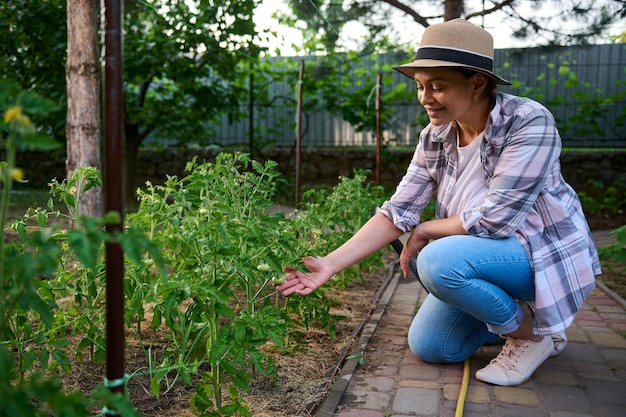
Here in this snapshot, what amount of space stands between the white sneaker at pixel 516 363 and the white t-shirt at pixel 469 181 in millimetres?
582

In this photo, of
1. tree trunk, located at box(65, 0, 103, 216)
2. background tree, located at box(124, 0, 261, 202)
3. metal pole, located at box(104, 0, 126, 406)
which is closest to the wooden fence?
background tree, located at box(124, 0, 261, 202)

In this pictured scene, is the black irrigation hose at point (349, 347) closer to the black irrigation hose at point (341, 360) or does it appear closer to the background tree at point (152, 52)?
the black irrigation hose at point (341, 360)

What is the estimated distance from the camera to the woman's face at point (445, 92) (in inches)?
99.0

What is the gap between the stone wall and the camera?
32.0ft

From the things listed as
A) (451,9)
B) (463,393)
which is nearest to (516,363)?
(463,393)

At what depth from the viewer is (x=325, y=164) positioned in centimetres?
1110

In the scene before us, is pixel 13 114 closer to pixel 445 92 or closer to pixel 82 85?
pixel 445 92

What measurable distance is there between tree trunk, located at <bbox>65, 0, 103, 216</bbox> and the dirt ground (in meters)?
1.50

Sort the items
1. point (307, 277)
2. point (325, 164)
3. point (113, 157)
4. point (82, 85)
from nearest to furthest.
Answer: point (113, 157), point (307, 277), point (82, 85), point (325, 164)

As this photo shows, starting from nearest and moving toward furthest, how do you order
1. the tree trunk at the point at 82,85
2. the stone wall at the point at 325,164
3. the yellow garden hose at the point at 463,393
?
the yellow garden hose at the point at 463,393 < the tree trunk at the point at 82,85 < the stone wall at the point at 325,164

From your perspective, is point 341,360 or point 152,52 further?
point 152,52

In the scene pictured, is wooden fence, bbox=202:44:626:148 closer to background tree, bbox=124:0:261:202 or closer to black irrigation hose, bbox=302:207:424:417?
background tree, bbox=124:0:261:202

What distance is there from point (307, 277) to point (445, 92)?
2.81 ft

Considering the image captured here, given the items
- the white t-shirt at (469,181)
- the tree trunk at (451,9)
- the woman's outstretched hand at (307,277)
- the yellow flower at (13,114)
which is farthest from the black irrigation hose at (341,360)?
the tree trunk at (451,9)
